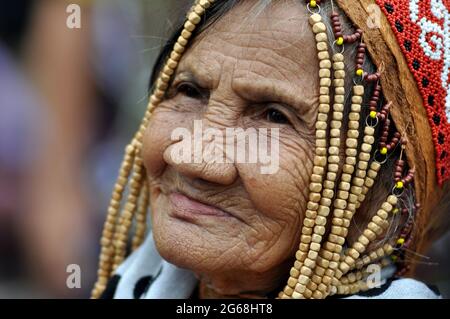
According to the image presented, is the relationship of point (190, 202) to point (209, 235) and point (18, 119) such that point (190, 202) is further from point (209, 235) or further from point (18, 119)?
point (18, 119)

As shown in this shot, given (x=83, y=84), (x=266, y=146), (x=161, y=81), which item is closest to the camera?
(x=266, y=146)

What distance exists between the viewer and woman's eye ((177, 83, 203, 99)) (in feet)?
7.64

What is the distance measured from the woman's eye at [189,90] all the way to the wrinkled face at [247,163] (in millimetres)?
78

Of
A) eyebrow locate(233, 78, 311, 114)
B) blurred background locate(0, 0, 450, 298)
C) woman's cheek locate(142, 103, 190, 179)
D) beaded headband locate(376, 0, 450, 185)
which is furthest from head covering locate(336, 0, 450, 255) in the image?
blurred background locate(0, 0, 450, 298)

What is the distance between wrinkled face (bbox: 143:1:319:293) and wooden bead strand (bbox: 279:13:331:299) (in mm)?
35

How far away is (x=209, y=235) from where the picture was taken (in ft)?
7.09

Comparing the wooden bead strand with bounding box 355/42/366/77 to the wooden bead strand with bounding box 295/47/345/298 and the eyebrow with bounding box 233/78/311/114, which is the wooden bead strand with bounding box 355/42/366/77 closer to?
the wooden bead strand with bounding box 295/47/345/298

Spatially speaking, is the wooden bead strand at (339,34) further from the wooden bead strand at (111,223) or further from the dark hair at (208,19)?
the wooden bead strand at (111,223)

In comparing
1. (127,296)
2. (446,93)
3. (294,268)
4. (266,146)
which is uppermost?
(446,93)

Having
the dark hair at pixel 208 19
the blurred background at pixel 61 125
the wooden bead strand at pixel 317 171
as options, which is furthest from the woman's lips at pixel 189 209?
the blurred background at pixel 61 125

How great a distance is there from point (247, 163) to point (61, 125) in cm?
257

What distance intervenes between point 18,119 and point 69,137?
1.30ft

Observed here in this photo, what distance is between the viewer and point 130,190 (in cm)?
262
